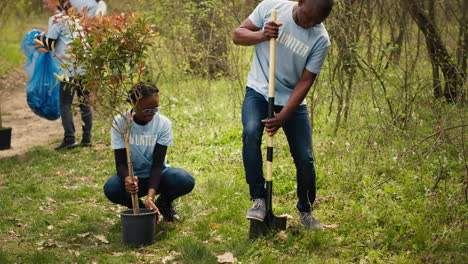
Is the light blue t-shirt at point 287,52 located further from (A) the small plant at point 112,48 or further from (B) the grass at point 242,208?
(B) the grass at point 242,208

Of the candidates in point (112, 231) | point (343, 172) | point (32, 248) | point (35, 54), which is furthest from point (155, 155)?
point (35, 54)

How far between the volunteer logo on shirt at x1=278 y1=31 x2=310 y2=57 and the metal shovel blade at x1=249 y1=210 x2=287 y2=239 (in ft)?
4.07

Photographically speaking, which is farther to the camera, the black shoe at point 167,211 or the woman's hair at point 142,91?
the black shoe at point 167,211

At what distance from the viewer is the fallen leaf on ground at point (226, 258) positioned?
394 centimetres

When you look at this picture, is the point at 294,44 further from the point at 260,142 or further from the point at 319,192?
the point at 319,192

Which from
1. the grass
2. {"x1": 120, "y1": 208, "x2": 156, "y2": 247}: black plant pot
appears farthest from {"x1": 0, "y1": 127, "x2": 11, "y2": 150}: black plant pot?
{"x1": 120, "y1": 208, "x2": 156, "y2": 247}: black plant pot

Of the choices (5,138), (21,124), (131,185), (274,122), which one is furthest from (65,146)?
(274,122)

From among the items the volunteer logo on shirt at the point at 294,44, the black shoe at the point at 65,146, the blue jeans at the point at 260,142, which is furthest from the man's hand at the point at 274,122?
the black shoe at the point at 65,146

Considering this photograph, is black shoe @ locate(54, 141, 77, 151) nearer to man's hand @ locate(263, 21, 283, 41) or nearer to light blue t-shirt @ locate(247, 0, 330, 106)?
light blue t-shirt @ locate(247, 0, 330, 106)

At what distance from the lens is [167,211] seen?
196 inches

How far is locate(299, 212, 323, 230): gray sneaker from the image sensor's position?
4355mm

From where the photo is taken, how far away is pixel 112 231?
484 centimetres

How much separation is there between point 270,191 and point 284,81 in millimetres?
847

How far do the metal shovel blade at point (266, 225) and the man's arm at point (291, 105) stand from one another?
692mm
